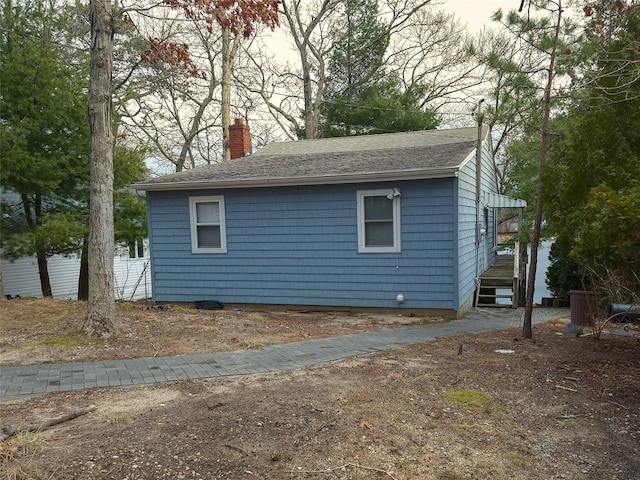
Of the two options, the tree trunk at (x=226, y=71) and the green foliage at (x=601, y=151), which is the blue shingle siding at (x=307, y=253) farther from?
the tree trunk at (x=226, y=71)

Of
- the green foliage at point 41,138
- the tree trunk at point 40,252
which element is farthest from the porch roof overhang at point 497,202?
the tree trunk at point 40,252

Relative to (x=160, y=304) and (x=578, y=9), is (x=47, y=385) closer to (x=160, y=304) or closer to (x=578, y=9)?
(x=160, y=304)

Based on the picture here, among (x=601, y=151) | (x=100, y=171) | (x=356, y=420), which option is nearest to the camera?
(x=356, y=420)

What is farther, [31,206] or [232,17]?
[31,206]

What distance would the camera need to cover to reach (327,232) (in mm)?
10219

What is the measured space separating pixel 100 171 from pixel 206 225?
446 cm

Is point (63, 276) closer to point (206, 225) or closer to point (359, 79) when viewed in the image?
point (206, 225)

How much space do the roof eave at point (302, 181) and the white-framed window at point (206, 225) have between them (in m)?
0.40

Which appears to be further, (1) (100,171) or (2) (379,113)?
(2) (379,113)

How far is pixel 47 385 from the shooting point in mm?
4875

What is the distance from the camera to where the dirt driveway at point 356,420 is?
314cm

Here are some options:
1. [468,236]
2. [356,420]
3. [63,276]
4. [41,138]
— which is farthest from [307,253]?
[63,276]

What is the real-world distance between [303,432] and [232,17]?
7284mm

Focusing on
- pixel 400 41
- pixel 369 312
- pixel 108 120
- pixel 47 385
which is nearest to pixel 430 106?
pixel 400 41
